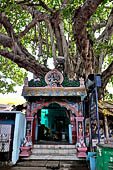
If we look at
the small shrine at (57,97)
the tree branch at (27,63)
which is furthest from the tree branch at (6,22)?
the small shrine at (57,97)

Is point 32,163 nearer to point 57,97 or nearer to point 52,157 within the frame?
point 52,157

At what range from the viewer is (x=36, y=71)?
7.83 m

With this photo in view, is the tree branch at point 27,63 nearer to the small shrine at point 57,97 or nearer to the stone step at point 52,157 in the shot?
the small shrine at point 57,97

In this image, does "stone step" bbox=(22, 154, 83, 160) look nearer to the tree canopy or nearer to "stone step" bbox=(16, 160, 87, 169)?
"stone step" bbox=(16, 160, 87, 169)

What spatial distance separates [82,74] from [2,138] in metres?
5.23

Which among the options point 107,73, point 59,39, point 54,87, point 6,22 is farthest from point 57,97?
point 6,22

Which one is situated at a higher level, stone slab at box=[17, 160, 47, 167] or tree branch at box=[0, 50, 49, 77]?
tree branch at box=[0, 50, 49, 77]

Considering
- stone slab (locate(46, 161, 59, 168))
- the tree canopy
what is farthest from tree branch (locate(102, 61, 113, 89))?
stone slab (locate(46, 161, 59, 168))

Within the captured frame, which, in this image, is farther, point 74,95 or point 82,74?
point 82,74

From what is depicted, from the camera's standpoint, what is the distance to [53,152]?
18.3 feet

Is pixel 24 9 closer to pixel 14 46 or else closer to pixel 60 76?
pixel 14 46

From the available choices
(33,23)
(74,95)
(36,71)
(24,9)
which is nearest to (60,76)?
(74,95)

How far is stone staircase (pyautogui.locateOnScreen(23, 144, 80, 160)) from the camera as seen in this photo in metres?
5.27

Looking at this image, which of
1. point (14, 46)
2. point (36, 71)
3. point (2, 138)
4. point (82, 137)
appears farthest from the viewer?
point (36, 71)
